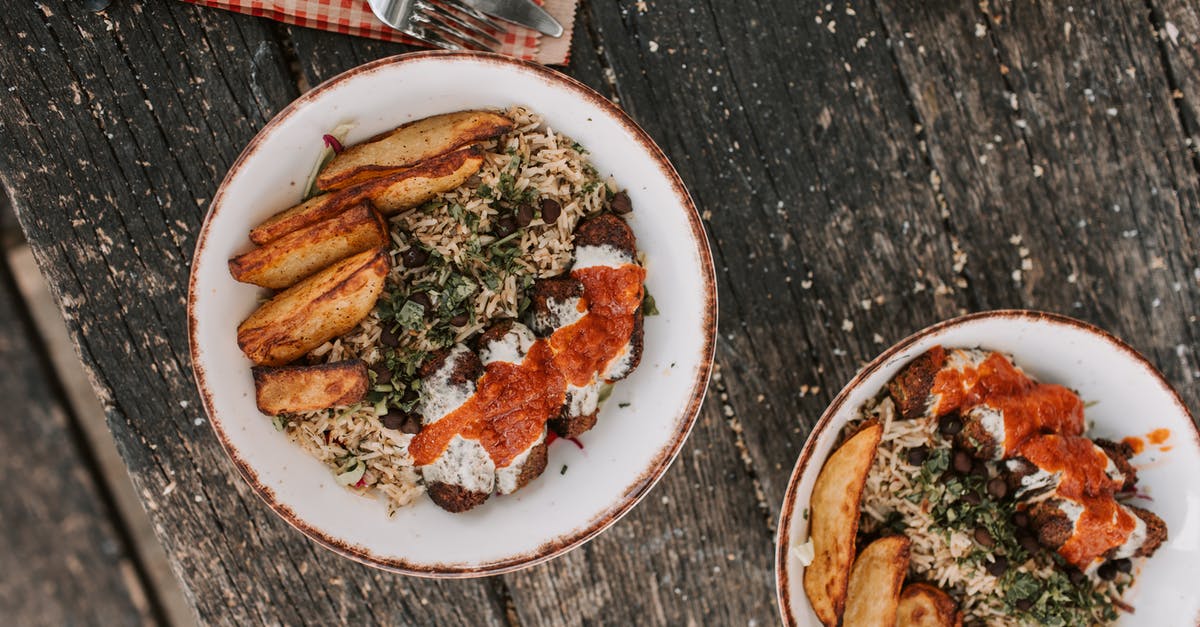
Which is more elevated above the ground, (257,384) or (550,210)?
(550,210)

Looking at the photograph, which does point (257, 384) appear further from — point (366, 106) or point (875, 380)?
point (875, 380)

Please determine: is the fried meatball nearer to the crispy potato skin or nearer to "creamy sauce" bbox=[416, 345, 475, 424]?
"creamy sauce" bbox=[416, 345, 475, 424]

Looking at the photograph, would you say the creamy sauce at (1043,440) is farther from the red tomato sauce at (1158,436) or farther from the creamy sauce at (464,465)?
the creamy sauce at (464,465)

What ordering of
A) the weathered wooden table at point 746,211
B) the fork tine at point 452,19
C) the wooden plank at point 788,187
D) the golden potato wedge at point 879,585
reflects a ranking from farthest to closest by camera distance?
the wooden plank at point 788,187
the weathered wooden table at point 746,211
the fork tine at point 452,19
the golden potato wedge at point 879,585

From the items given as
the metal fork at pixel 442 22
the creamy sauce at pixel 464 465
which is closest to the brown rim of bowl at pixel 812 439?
the creamy sauce at pixel 464 465

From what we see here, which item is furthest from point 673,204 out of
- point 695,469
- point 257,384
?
point 257,384

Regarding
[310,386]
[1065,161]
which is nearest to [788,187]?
[1065,161]

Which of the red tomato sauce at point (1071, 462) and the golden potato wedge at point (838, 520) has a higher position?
the red tomato sauce at point (1071, 462)
